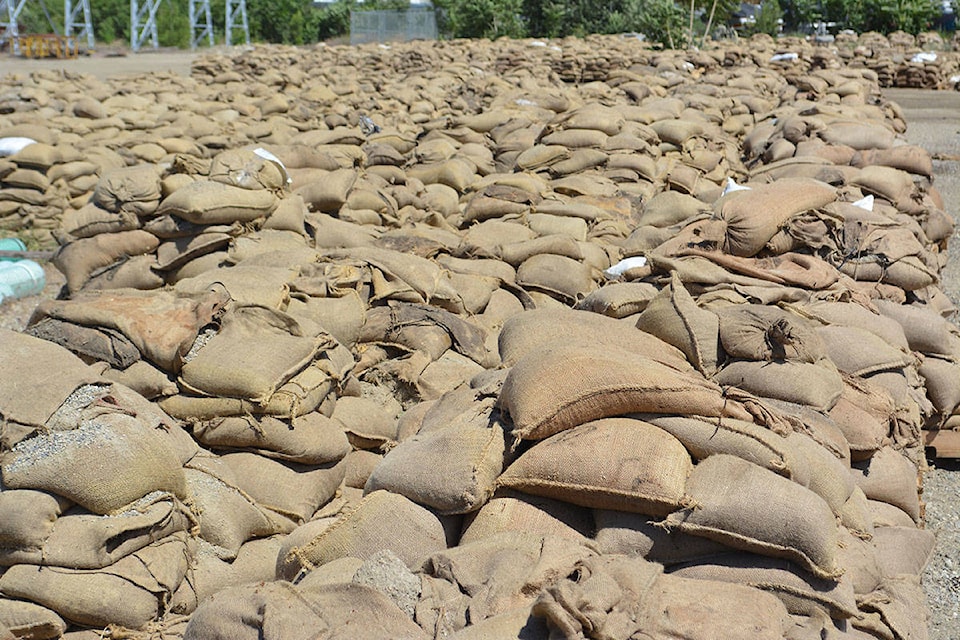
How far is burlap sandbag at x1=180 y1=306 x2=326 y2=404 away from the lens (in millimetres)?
3074

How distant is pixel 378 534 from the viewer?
2320 mm

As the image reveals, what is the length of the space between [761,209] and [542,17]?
28112 millimetres

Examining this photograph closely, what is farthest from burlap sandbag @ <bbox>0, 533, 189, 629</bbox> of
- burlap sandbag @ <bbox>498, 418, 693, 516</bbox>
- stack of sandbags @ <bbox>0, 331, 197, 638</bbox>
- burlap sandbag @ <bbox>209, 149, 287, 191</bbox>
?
burlap sandbag @ <bbox>209, 149, 287, 191</bbox>

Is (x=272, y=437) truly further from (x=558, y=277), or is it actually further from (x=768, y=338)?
(x=558, y=277)

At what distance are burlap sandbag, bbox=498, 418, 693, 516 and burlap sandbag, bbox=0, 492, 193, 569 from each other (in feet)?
3.55

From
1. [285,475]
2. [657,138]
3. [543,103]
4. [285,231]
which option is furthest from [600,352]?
[543,103]

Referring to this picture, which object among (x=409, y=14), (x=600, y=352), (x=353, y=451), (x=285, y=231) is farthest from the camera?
(x=409, y=14)

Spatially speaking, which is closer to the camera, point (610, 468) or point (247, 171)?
point (610, 468)

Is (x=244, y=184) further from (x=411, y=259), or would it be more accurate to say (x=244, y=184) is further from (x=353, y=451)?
(x=353, y=451)

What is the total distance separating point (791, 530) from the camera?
2047 millimetres

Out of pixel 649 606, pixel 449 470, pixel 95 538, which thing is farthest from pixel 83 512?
pixel 649 606

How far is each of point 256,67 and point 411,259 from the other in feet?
42.6

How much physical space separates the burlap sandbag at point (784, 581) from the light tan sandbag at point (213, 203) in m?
3.15

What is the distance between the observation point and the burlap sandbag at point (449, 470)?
230 cm
